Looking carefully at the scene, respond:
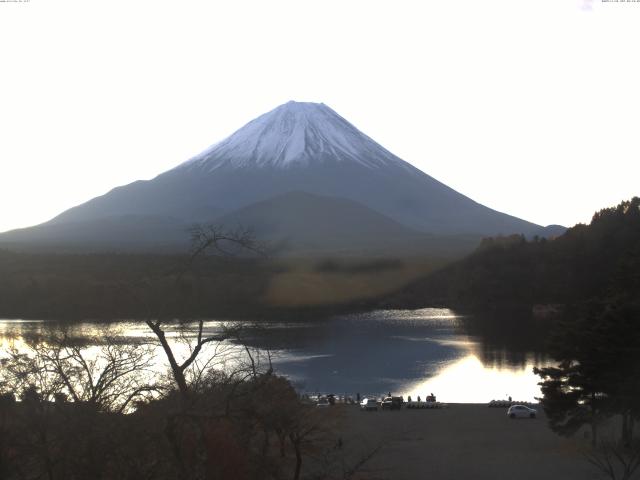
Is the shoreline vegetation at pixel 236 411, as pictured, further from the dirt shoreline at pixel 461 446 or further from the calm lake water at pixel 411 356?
the calm lake water at pixel 411 356

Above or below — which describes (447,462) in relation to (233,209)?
below

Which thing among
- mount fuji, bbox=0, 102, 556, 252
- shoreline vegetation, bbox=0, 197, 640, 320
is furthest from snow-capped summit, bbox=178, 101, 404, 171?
shoreline vegetation, bbox=0, 197, 640, 320

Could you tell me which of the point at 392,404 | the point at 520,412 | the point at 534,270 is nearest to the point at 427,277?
the point at 534,270

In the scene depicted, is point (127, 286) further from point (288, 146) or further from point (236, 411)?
point (288, 146)

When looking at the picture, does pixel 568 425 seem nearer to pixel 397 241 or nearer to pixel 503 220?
pixel 397 241

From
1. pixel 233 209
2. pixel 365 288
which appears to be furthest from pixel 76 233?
pixel 365 288

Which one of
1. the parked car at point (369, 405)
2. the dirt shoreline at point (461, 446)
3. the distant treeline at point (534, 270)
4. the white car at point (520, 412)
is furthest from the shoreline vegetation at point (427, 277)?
the white car at point (520, 412)
